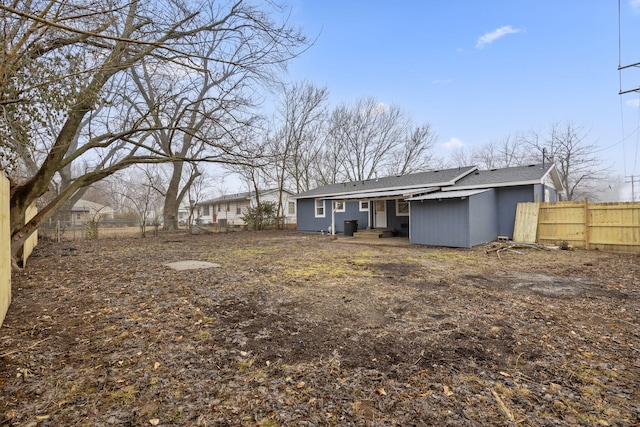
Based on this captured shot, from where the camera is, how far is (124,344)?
308 cm

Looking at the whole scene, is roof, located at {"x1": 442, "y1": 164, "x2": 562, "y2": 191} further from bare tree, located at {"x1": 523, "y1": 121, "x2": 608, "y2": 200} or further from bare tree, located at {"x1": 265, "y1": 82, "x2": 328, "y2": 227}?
bare tree, located at {"x1": 523, "y1": 121, "x2": 608, "y2": 200}

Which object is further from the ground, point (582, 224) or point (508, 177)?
point (508, 177)

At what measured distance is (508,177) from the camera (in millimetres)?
12477

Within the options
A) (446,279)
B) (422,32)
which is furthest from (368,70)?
(446,279)

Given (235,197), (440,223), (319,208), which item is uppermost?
(235,197)

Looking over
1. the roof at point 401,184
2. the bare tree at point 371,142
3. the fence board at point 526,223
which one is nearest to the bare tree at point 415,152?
the bare tree at point 371,142

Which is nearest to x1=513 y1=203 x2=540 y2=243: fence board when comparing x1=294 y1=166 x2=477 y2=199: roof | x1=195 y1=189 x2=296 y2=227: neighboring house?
x1=294 y1=166 x2=477 y2=199: roof

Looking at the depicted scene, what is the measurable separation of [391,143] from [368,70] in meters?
13.2

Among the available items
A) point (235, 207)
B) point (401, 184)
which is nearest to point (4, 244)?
point (401, 184)

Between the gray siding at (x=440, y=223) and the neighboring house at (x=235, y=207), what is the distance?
12654mm

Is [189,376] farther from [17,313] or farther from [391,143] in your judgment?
[391,143]

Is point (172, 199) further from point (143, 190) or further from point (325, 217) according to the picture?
point (143, 190)

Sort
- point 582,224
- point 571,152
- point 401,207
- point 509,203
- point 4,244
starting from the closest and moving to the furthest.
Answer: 1. point 4,244
2. point 582,224
3. point 509,203
4. point 401,207
5. point 571,152

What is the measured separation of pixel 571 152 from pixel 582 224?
22163 millimetres
